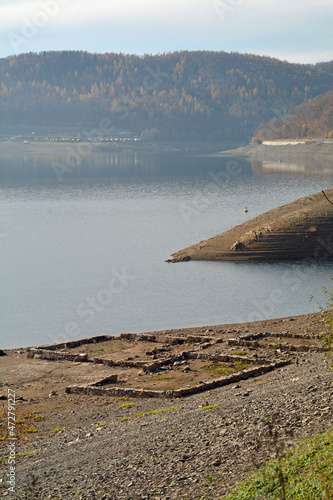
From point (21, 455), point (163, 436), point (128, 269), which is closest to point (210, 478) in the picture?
point (163, 436)

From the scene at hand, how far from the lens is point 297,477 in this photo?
12320mm

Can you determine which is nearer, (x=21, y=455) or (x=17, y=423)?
(x=21, y=455)

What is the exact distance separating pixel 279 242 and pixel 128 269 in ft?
44.5

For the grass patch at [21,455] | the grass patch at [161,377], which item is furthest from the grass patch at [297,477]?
the grass patch at [161,377]

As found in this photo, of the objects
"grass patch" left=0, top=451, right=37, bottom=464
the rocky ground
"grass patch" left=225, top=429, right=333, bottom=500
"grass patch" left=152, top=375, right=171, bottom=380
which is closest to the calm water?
"grass patch" left=152, top=375, right=171, bottom=380

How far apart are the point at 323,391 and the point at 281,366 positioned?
276 inches

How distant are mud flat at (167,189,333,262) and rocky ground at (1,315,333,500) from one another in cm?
3023

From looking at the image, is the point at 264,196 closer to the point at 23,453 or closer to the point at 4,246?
the point at 4,246

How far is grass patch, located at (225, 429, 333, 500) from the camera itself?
11508 mm

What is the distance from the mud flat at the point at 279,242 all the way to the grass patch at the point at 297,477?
4170 cm

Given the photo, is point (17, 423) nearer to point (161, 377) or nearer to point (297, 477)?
point (161, 377)

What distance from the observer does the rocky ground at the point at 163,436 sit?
14.5 metres

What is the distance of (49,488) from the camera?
49.5 ft

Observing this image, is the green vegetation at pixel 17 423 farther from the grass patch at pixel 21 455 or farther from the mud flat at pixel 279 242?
the mud flat at pixel 279 242
